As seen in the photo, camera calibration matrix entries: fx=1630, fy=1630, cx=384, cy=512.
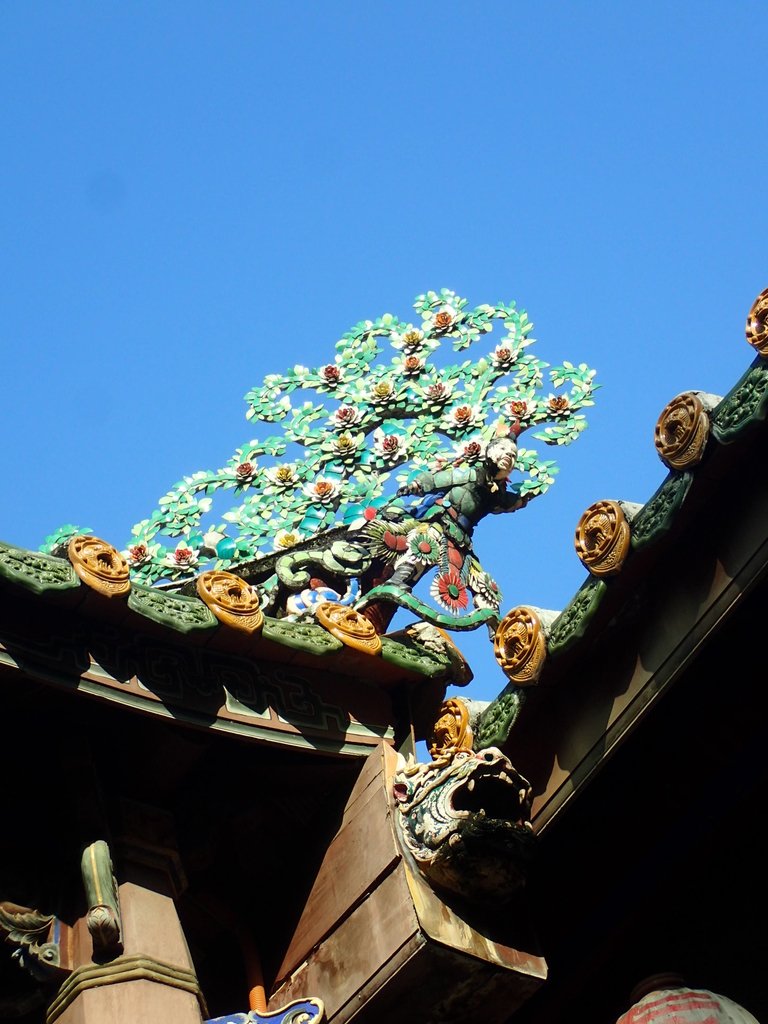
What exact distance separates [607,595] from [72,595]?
198 centimetres

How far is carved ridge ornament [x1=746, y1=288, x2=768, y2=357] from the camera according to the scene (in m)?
5.15

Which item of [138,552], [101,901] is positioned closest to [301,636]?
[101,901]

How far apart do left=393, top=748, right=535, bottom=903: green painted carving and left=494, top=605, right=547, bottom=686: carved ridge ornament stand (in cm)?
31

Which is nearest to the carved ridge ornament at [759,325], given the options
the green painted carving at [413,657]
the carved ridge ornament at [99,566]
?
the green painted carving at [413,657]

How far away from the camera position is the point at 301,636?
21.5ft

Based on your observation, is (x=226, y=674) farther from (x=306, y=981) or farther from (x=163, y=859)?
(x=306, y=981)

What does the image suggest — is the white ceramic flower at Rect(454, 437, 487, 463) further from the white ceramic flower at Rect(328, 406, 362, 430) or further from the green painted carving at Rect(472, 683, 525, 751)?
the green painted carving at Rect(472, 683, 525, 751)

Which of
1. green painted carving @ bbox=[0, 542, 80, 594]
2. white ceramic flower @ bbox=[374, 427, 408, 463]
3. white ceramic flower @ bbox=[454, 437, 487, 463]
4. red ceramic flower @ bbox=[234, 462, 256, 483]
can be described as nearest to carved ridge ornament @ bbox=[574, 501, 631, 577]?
green painted carving @ bbox=[0, 542, 80, 594]

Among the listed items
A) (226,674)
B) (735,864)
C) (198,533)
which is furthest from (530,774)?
(198,533)

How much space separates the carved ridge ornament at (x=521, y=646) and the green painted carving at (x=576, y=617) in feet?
0.16

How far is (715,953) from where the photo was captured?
5836mm

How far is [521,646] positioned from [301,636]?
0.98 m

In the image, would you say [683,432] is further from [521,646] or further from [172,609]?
[172,609]

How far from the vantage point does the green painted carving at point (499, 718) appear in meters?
6.25
